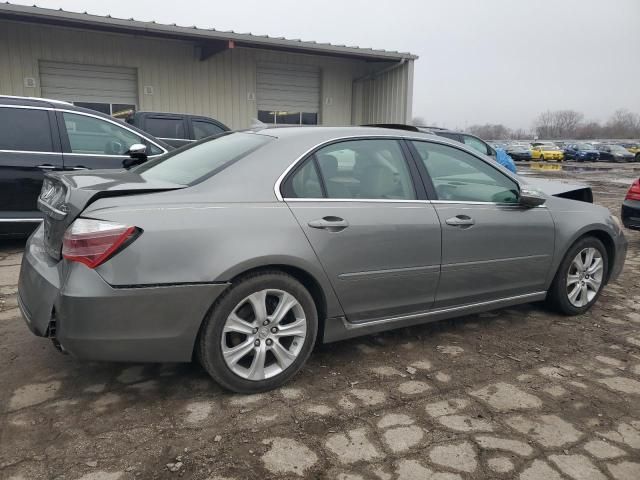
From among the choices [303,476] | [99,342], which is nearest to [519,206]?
[303,476]

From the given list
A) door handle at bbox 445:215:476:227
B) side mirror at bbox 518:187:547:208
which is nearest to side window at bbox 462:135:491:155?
side mirror at bbox 518:187:547:208

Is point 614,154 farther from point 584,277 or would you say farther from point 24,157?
point 24,157

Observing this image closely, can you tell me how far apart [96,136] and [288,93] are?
9549 millimetres

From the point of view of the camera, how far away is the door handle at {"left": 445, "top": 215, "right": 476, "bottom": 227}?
10.9 ft

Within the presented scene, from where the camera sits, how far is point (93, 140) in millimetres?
5871

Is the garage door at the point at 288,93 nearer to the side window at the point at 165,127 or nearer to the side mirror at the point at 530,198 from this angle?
the side window at the point at 165,127

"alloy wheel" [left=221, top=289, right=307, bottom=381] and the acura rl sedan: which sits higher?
the acura rl sedan

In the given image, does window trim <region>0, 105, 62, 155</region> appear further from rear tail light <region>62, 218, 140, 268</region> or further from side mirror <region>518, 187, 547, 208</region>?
side mirror <region>518, 187, 547, 208</region>

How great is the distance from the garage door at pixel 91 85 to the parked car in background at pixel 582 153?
128 feet

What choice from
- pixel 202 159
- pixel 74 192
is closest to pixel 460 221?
pixel 202 159

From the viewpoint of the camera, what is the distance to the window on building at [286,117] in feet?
47.6

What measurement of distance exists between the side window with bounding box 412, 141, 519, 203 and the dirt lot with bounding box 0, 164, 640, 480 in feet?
3.41

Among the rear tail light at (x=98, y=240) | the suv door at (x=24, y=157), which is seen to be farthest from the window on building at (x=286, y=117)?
the rear tail light at (x=98, y=240)

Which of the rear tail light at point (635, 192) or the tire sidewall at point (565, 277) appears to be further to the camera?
the rear tail light at point (635, 192)
